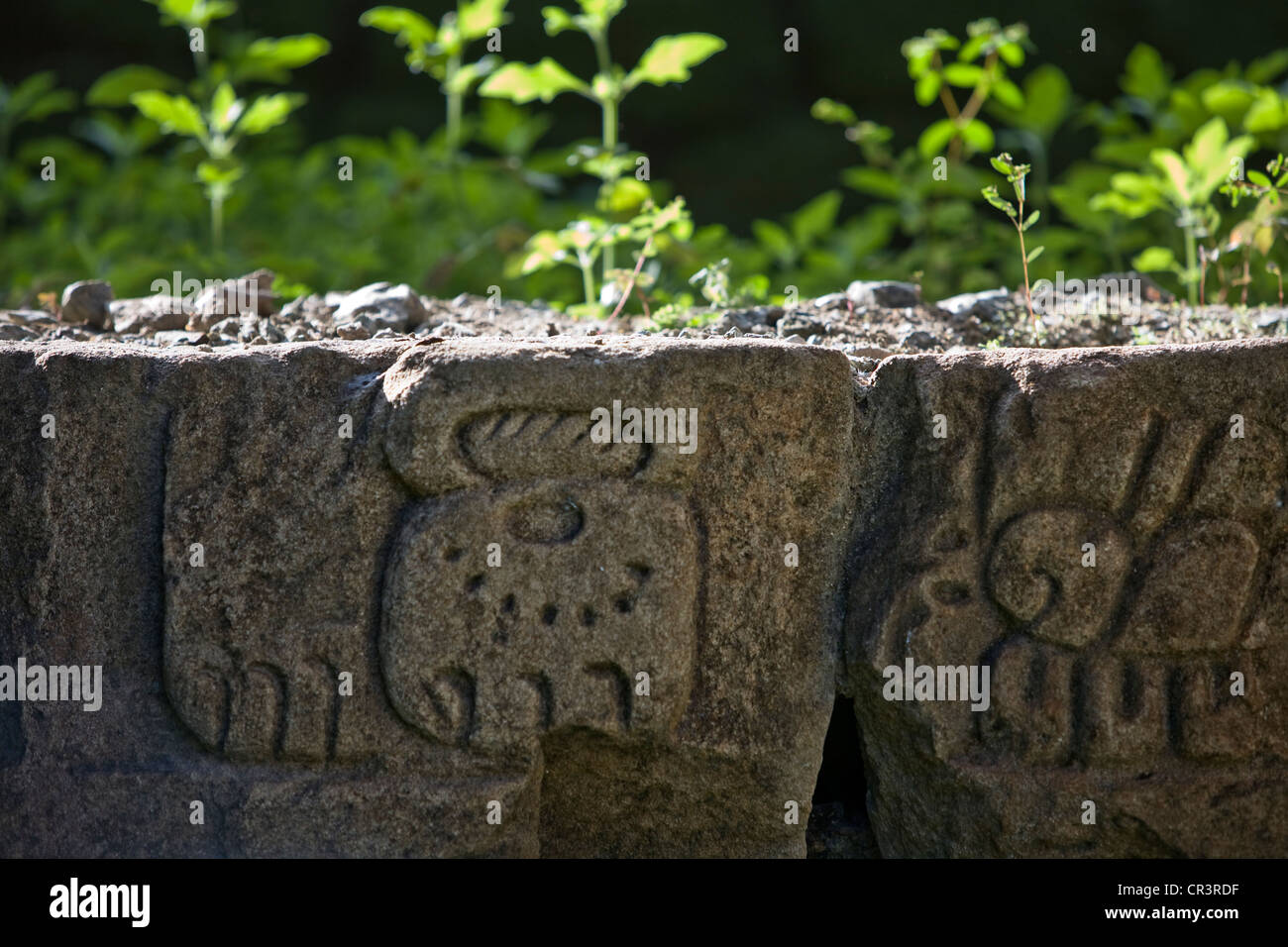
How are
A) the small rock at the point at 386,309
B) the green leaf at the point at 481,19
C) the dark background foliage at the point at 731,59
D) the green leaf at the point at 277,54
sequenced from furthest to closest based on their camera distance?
1. the dark background foliage at the point at 731,59
2. the green leaf at the point at 277,54
3. the green leaf at the point at 481,19
4. the small rock at the point at 386,309

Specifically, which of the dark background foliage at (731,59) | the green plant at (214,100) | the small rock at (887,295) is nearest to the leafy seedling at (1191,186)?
the small rock at (887,295)

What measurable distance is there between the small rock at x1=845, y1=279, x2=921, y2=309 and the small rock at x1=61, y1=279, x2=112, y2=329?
1.57 meters

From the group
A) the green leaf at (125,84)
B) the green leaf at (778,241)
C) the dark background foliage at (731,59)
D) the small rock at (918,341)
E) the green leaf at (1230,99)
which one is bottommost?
the small rock at (918,341)

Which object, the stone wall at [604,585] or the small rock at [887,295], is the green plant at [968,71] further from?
the stone wall at [604,585]

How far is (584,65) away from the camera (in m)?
6.41

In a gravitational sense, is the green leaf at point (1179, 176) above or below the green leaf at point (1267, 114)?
below

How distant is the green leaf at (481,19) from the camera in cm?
390

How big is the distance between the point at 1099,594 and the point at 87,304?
6.79ft

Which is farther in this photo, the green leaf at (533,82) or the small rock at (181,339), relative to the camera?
the green leaf at (533,82)

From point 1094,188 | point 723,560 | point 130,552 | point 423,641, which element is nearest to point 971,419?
point 723,560

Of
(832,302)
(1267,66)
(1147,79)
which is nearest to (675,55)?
(832,302)

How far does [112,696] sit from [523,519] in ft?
2.23

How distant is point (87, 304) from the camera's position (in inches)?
114

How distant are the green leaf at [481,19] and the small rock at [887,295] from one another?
1.47m
